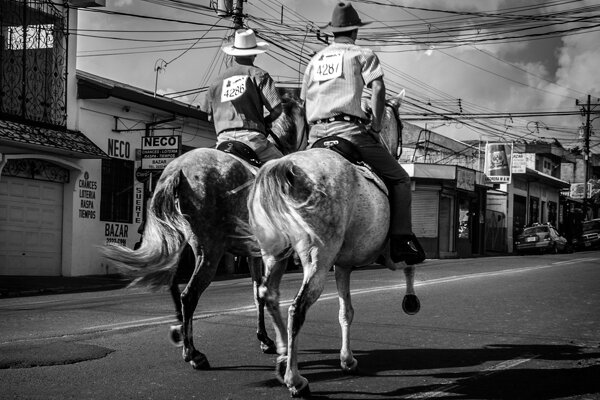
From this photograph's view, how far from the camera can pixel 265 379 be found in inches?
211

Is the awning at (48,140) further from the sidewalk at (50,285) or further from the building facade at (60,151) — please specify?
the sidewalk at (50,285)

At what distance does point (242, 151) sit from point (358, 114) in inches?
52.6

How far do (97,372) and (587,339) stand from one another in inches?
185

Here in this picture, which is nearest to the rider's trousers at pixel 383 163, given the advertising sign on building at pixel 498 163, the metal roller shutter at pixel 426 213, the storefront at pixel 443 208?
the storefront at pixel 443 208

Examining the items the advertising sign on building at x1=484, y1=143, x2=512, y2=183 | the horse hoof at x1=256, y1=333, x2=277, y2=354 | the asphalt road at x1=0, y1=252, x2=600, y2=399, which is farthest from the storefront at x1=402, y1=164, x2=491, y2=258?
the horse hoof at x1=256, y1=333, x2=277, y2=354

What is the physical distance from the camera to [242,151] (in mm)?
6656

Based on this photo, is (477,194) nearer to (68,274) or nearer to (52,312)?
(68,274)

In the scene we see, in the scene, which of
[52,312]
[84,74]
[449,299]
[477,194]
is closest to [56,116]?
[84,74]

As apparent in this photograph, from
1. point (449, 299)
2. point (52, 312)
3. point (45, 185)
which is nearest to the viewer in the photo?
point (52, 312)

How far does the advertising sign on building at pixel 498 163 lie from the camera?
4712 cm

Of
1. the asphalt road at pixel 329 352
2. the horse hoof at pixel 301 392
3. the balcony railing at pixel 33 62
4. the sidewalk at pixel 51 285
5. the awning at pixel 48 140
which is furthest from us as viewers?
the balcony railing at pixel 33 62

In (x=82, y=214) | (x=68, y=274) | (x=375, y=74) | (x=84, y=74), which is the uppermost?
(x=84, y=74)

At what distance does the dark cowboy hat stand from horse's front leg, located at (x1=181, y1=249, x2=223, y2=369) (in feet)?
6.96

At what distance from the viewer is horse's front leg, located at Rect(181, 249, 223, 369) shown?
18.7 ft
